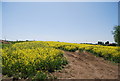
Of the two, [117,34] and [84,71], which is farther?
[117,34]

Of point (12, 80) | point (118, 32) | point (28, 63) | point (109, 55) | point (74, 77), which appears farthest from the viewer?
point (118, 32)

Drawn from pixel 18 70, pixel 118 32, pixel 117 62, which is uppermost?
pixel 118 32

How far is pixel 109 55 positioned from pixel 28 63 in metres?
8.19

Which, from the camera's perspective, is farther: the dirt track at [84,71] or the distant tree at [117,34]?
the distant tree at [117,34]

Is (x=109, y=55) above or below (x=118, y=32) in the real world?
below

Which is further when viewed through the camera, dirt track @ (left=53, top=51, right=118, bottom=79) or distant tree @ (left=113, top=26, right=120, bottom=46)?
distant tree @ (left=113, top=26, right=120, bottom=46)

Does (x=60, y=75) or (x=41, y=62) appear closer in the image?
(x=60, y=75)

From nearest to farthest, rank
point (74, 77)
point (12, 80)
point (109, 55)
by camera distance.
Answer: point (12, 80) → point (74, 77) → point (109, 55)

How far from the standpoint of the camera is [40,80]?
452 cm

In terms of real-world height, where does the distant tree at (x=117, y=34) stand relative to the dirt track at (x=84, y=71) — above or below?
above

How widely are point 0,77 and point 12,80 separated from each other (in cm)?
52

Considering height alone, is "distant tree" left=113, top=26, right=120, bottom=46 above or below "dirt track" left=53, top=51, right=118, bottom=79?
above

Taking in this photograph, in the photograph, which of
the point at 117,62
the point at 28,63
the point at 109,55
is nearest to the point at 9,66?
the point at 28,63

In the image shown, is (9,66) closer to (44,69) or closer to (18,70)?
(18,70)
